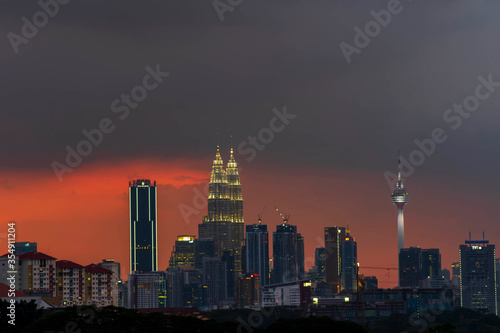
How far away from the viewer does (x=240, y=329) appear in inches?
6432

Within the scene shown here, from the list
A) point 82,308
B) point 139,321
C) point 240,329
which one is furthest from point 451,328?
point 82,308

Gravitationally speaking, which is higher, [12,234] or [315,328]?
[12,234]

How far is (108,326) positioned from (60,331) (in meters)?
9.54

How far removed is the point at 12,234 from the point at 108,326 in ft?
70.0

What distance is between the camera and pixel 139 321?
16000 centimetres

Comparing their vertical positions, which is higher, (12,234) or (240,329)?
(12,234)

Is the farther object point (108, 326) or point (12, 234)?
point (108, 326)

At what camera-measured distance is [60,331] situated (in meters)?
150

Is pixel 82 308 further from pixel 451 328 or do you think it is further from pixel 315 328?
pixel 451 328

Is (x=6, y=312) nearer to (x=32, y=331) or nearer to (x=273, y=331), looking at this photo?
(x=32, y=331)

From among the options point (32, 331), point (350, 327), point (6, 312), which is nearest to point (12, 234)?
point (32, 331)

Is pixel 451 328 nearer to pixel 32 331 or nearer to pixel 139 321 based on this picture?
pixel 139 321

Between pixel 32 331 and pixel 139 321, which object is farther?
pixel 139 321

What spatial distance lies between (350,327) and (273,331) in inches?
435
